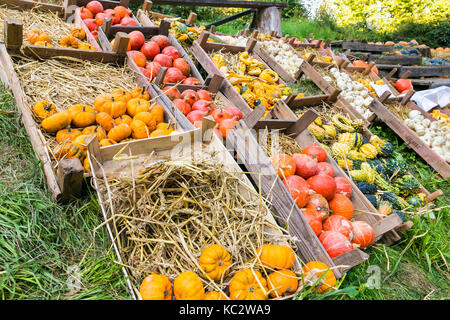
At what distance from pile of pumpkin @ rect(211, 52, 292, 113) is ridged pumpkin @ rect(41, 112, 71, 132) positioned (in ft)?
8.92

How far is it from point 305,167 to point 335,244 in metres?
0.96

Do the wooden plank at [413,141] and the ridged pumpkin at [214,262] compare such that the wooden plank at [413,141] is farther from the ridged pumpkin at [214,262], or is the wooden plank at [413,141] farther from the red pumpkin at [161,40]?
the ridged pumpkin at [214,262]

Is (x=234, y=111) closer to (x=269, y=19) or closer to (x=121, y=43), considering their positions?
(x=121, y=43)

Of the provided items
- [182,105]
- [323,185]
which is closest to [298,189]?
[323,185]

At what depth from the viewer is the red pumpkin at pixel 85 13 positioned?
17.1ft

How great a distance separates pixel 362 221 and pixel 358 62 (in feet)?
24.0

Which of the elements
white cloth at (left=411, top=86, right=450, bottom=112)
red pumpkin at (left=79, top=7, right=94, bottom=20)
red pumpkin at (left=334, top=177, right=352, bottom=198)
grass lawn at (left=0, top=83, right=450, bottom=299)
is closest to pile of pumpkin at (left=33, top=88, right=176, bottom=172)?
grass lawn at (left=0, top=83, right=450, bottom=299)

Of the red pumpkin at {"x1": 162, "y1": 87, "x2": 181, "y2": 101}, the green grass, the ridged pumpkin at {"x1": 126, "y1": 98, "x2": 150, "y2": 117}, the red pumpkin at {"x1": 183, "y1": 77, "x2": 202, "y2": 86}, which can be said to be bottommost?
the green grass

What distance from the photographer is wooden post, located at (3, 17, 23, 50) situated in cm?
344

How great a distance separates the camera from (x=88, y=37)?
16.0ft

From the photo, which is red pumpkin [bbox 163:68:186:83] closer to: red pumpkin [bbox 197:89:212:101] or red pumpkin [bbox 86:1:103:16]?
red pumpkin [bbox 197:89:212:101]

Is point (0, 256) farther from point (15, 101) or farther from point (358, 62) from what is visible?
point (358, 62)

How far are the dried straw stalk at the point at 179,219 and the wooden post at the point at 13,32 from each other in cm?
241

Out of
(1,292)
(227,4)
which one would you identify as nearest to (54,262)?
(1,292)
